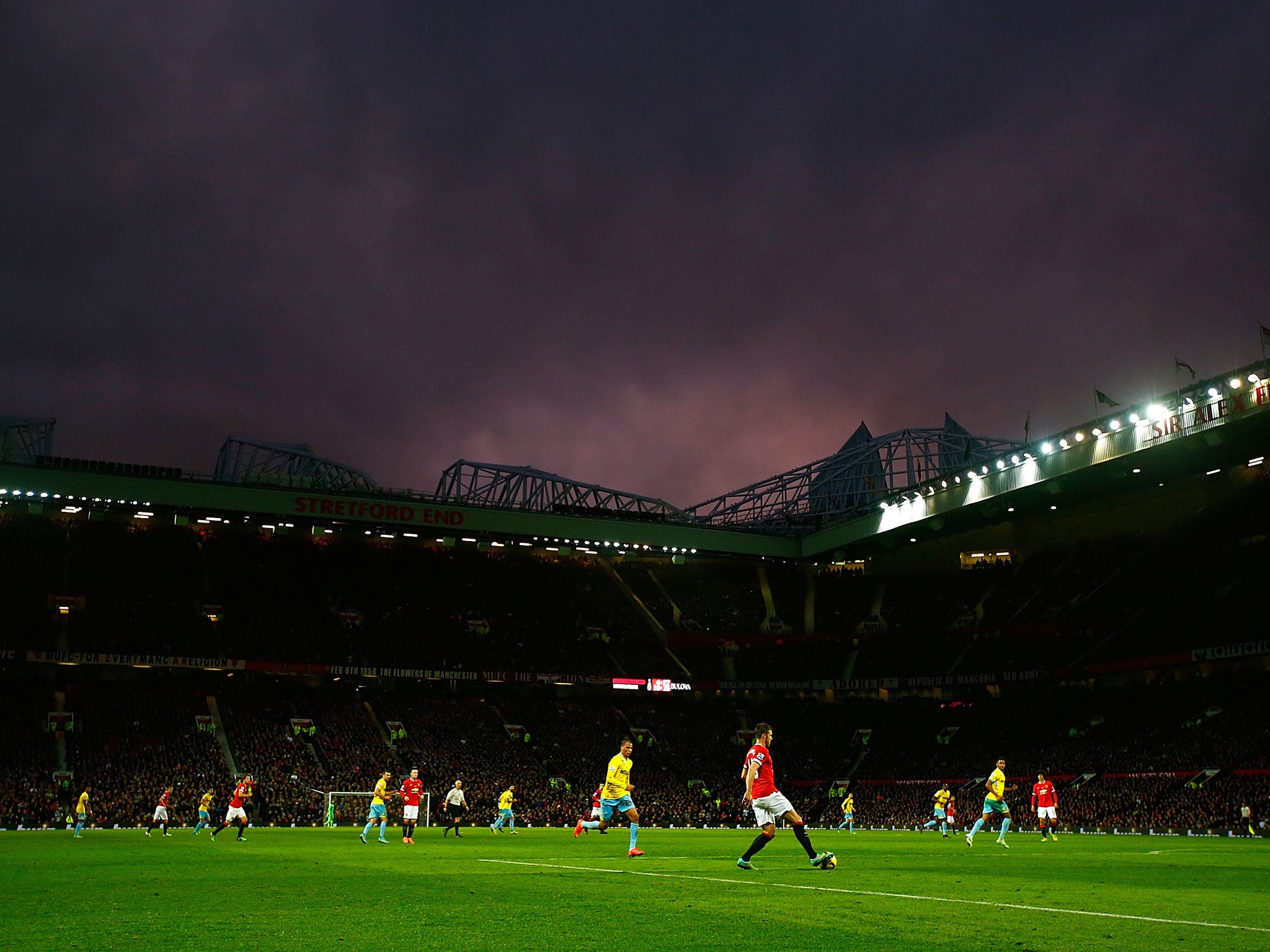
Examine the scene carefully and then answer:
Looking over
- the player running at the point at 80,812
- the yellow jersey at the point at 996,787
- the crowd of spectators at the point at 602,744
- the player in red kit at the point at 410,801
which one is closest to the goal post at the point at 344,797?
the crowd of spectators at the point at 602,744

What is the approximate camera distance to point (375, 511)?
239ft

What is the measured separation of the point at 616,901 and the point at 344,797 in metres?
48.9

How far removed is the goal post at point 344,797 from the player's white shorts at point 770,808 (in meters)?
37.7

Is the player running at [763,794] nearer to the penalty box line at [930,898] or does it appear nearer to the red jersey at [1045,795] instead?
the penalty box line at [930,898]

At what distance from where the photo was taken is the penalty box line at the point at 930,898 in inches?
425

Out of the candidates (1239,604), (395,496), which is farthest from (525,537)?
(1239,604)

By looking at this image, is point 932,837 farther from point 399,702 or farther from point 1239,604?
point 399,702

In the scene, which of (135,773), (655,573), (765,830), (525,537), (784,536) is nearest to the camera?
(765,830)

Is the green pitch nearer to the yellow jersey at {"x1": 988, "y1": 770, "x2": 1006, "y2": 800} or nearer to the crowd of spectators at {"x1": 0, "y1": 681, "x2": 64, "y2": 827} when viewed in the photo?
the yellow jersey at {"x1": 988, "y1": 770, "x2": 1006, "y2": 800}

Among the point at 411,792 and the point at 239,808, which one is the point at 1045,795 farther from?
the point at 239,808

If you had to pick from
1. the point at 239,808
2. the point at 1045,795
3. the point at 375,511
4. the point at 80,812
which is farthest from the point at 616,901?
Answer: the point at 375,511

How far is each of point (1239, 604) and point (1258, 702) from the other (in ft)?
28.9

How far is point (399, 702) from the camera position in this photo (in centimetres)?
7288

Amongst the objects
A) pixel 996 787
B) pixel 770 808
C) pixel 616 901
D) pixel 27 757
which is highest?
pixel 770 808
